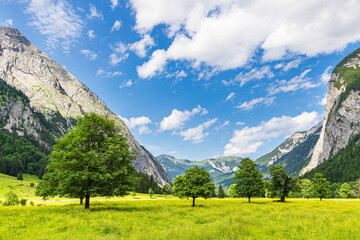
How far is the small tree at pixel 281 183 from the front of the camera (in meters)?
53.4

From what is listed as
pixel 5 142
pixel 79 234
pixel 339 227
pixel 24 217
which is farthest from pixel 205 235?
pixel 5 142

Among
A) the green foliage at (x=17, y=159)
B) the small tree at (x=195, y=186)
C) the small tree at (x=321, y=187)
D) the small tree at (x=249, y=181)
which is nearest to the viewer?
the small tree at (x=195, y=186)

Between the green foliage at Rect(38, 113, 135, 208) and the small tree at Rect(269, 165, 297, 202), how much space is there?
4438 cm

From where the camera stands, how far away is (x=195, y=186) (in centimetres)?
3869

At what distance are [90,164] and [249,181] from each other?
41271 mm

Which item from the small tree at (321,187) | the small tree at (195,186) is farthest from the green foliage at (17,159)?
the small tree at (321,187)

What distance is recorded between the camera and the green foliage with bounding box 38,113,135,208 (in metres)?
26.5

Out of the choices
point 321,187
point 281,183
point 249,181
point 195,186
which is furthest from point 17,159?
point 321,187

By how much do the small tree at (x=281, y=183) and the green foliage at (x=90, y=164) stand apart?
44383mm

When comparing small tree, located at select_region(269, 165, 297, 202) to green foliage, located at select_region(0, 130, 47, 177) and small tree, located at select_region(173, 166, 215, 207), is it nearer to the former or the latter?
small tree, located at select_region(173, 166, 215, 207)

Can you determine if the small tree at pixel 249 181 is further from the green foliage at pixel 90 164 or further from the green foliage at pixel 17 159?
the green foliage at pixel 17 159

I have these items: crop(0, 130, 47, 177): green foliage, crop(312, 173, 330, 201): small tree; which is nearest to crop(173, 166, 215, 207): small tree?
crop(312, 173, 330, 201): small tree

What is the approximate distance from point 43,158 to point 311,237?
745 feet

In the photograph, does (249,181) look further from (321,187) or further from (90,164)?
(90,164)
